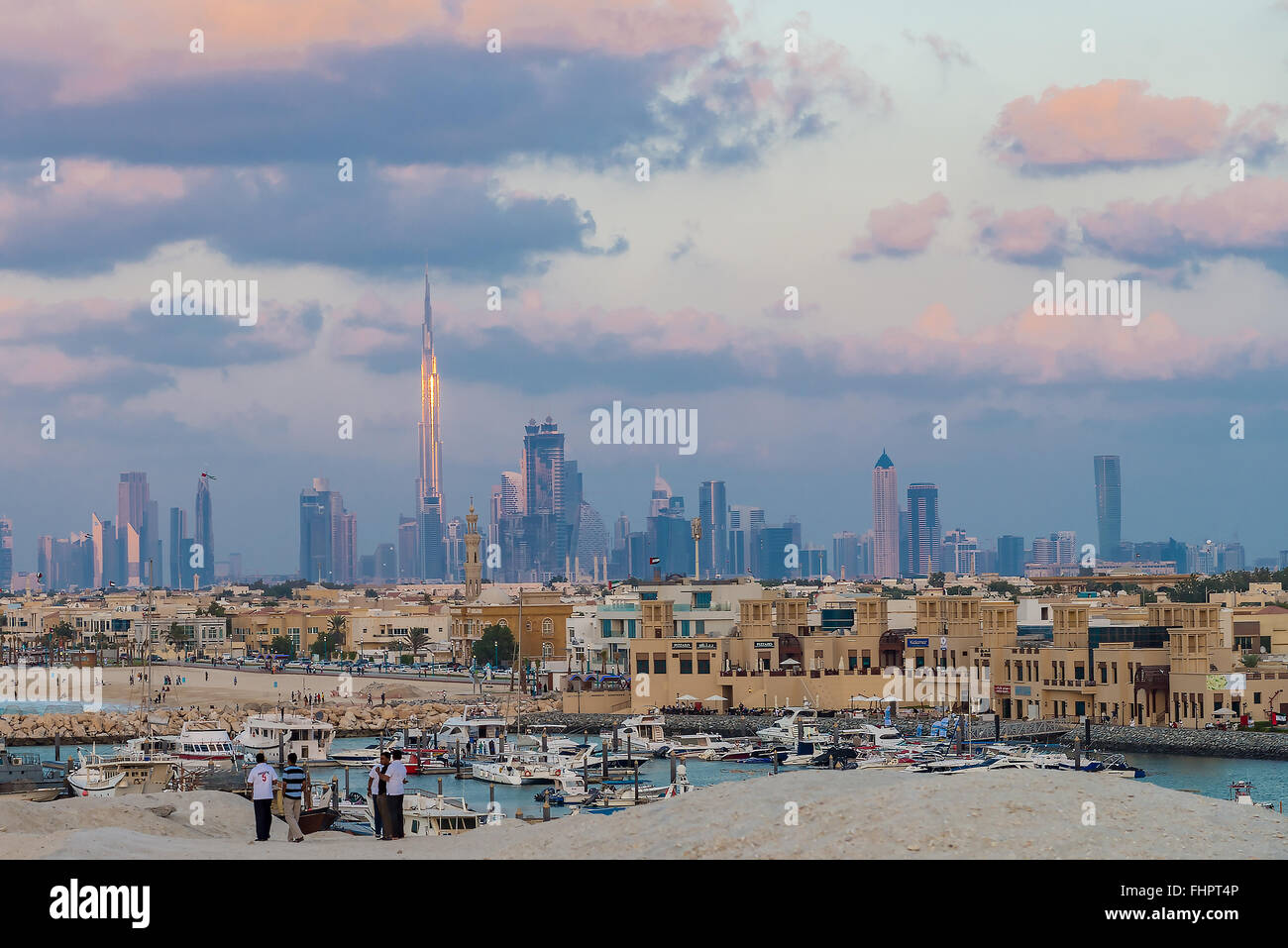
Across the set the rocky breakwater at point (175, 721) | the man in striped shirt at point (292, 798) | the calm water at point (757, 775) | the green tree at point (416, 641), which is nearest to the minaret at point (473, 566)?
the green tree at point (416, 641)

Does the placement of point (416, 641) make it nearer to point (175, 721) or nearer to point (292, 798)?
point (175, 721)

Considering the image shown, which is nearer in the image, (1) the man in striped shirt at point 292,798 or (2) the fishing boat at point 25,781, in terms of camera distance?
(1) the man in striped shirt at point 292,798

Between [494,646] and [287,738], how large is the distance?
54.8 metres

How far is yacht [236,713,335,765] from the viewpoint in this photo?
66.0 m

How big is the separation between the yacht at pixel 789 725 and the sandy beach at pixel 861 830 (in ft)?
154

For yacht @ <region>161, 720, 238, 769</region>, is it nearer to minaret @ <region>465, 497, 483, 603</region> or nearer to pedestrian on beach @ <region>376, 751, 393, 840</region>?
pedestrian on beach @ <region>376, 751, 393, 840</region>

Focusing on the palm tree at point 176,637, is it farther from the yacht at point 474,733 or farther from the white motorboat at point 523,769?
the white motorboat at point 523,769

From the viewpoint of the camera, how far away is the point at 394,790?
21.9m

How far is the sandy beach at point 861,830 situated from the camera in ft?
57.4

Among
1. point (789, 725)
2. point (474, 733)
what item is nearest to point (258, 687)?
point (474, 733)

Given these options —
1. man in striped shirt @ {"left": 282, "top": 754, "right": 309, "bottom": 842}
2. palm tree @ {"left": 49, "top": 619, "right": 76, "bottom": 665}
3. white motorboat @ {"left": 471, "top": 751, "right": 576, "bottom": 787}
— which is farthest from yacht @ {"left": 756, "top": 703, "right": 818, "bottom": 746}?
palm tree @ {"left": 49, "top": 619, "right": 76, "bottom": 665}

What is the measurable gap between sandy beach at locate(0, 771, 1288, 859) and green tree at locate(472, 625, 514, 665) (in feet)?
323

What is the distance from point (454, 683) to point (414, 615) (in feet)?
134

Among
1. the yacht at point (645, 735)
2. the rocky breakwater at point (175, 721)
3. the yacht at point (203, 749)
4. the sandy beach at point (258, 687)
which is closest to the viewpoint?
the yacht at point (203, 749)
